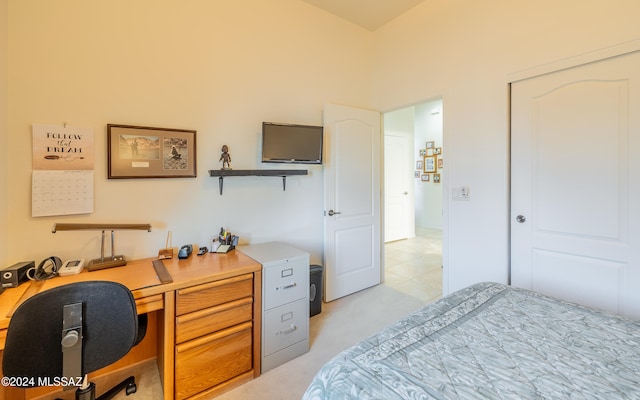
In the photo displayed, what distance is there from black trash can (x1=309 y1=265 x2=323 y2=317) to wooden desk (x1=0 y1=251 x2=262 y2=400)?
2.60ft

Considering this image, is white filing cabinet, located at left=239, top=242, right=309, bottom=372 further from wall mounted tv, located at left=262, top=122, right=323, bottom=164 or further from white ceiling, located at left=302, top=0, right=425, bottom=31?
white ceiling, located at left=302, top=0, right=425, bottom=31

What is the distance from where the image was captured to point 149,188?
2.02 m

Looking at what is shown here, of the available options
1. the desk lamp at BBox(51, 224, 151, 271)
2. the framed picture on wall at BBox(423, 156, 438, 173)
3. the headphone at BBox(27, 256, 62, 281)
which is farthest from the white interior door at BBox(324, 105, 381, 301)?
the framed picture on wall at BBox(423, 156, 438, 173)

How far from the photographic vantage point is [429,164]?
6605 millimetres

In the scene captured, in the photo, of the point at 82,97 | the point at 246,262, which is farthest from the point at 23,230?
the point at 246,262

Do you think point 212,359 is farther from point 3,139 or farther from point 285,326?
point 3,139

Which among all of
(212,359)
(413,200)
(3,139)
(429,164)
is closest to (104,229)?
(3,139)

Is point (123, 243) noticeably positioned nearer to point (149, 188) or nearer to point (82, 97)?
point (149, 188)

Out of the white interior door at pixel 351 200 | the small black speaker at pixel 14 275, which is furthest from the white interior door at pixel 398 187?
the small black speaker at pixel 14 275

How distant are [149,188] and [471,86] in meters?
2.71

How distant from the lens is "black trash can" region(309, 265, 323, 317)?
8.48 feet

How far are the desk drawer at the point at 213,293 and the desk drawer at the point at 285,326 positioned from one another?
10.3 inches

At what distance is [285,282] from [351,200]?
1.38m

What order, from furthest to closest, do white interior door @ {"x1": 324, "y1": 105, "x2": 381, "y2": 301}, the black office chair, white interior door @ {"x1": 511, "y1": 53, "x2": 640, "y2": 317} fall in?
white interior door @ {"x1": 324, "y1": 105, "x2": 381, "y2": 301}
white interior door @ {"x1": 511, "y1": 53, "x2": 640, "y2": 317}
the black office chair
